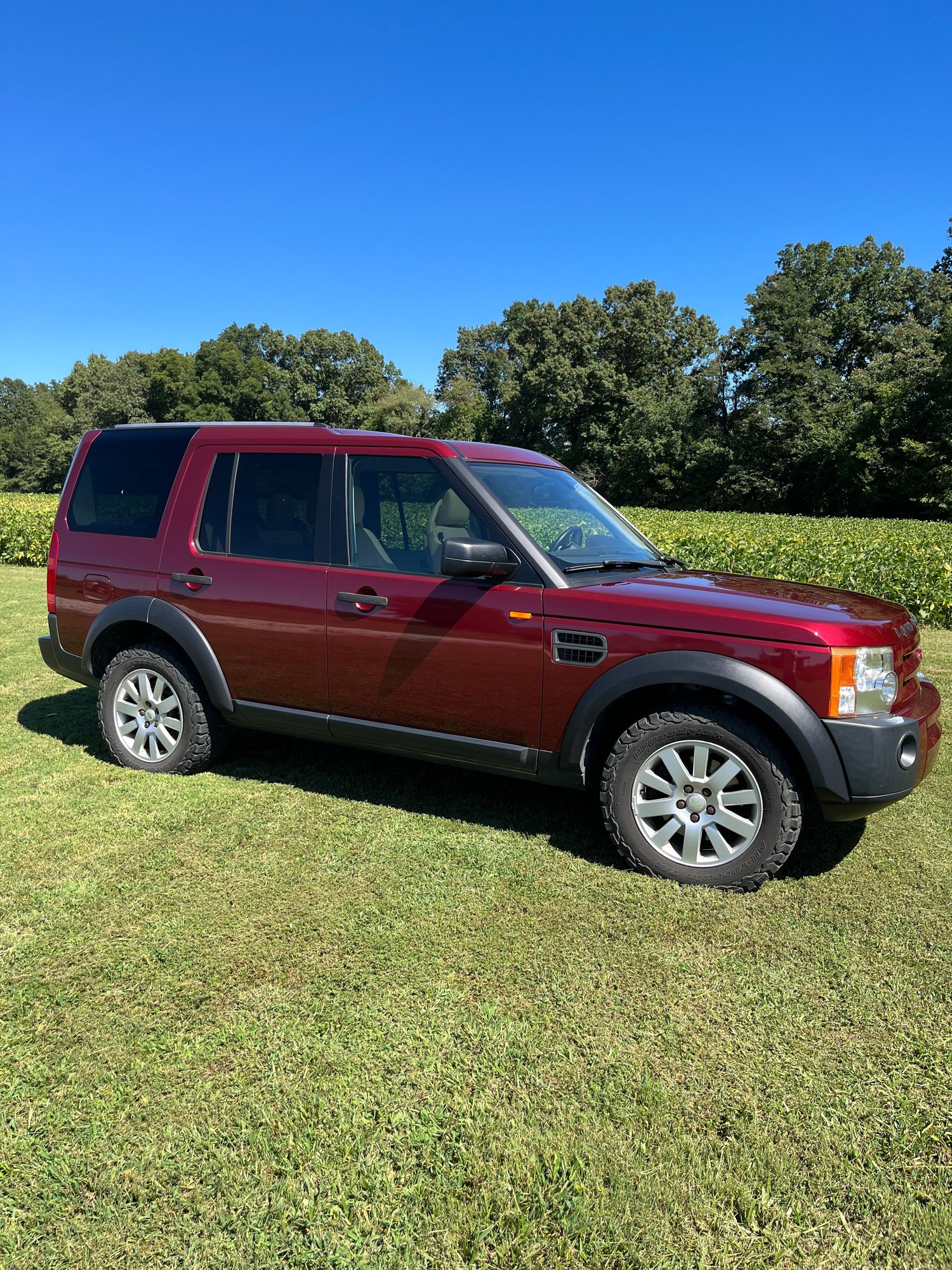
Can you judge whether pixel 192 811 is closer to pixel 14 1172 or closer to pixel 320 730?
pixel 320 730

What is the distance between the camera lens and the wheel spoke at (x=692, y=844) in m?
3.62

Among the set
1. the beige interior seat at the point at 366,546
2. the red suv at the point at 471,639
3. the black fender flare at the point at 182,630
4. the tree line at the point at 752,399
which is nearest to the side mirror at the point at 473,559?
the red suv at the point at 471,639

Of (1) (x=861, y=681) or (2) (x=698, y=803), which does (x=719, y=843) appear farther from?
(1) (x=861, y=681)

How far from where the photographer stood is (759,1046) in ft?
8.61

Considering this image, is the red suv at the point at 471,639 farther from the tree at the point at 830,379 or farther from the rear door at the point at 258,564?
the tree at the point at 830,379

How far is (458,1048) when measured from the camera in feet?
8.50

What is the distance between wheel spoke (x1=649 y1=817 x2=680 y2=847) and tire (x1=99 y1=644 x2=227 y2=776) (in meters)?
2.69

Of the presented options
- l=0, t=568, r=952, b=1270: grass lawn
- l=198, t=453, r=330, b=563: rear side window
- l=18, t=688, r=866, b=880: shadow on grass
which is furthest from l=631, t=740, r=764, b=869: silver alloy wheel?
l=198, t=453, r=330, b=563: rear side window

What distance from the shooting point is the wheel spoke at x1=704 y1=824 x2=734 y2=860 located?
3.59 m

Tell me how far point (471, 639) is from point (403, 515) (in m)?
0.83

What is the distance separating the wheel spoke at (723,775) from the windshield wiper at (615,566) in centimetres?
114

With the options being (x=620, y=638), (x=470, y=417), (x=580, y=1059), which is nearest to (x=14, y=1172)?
(x=580, y=1059)

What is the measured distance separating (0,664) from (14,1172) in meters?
7.30

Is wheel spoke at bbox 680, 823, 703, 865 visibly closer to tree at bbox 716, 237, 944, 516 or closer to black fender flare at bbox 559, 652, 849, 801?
black fender flare at bbox 559, 652, 849, 801
